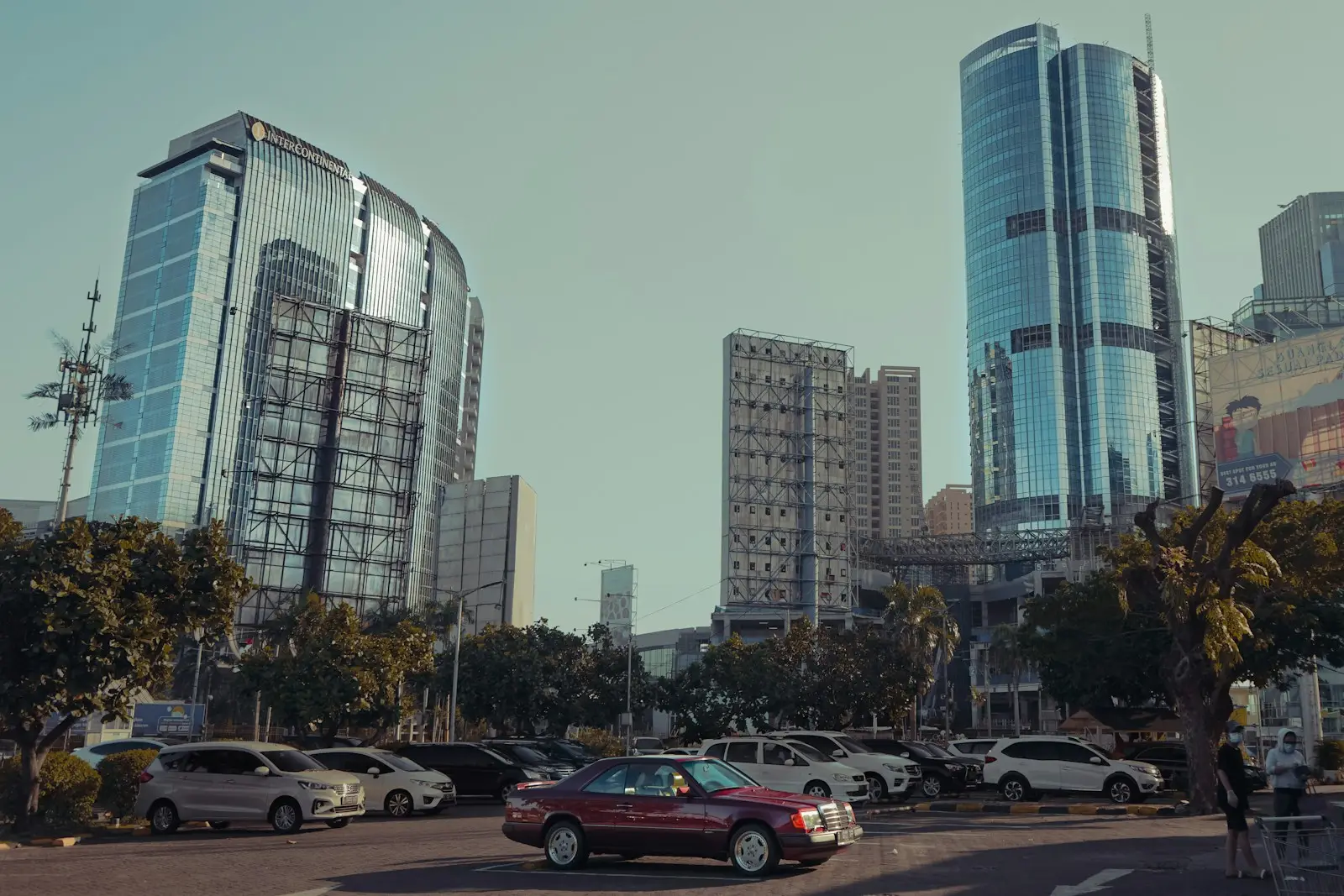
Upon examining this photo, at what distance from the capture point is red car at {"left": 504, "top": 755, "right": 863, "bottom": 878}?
15.4 m

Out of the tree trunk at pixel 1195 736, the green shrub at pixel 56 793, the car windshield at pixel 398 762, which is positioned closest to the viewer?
the green shrub at pixel 56 793

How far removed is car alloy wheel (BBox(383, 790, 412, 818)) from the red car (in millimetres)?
12662

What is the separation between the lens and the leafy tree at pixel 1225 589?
89.4 ft

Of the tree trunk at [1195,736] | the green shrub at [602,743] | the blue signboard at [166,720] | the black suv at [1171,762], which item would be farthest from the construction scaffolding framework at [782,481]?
the tree trunk at [1195,736]

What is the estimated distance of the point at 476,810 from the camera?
31.4m

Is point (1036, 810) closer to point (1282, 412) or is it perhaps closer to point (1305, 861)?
point (1305, 861)

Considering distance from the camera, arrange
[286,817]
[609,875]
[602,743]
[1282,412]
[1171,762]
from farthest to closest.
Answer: [602,743] < [1282,412] < [1171,762] < [286,817] < [609,875]

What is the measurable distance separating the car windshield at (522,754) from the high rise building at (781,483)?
67818mm

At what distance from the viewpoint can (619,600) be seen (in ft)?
462

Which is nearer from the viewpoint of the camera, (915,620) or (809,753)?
(809,753)

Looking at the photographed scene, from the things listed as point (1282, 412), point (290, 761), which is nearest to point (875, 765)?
point (290, 761)

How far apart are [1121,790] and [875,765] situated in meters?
6.33

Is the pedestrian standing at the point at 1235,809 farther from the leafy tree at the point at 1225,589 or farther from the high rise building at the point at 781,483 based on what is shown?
the high rise building at the point at 781,483

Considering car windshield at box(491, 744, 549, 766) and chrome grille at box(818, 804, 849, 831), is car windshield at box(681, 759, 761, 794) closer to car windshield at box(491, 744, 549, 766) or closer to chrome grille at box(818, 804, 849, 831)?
chrome grille at box(818, 804, 849, 831)
